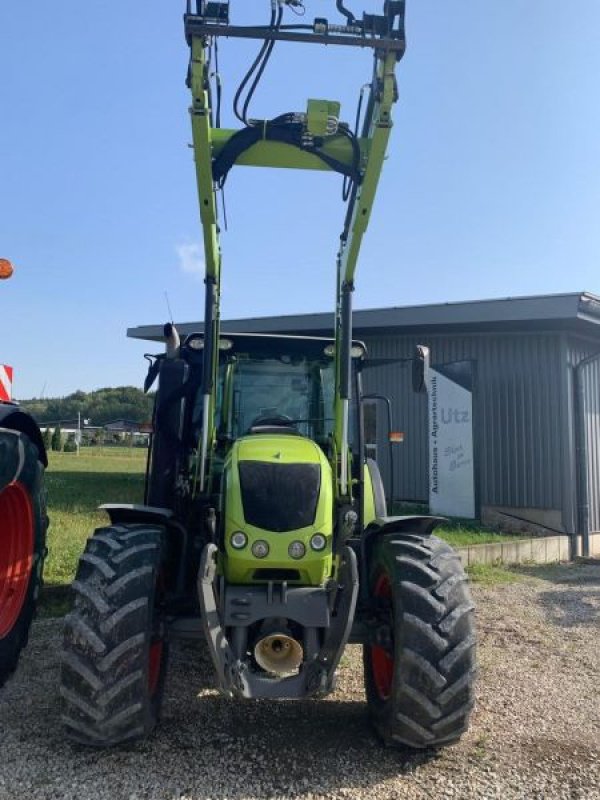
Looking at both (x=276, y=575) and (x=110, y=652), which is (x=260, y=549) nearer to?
(x=276, y=575)

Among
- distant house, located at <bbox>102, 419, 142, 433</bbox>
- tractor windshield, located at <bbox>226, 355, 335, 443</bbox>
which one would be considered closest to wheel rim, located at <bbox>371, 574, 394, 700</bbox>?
tractor windshield, located at <bbox>226, 355, 335, 443</bbox>

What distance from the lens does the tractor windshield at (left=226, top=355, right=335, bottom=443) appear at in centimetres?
522

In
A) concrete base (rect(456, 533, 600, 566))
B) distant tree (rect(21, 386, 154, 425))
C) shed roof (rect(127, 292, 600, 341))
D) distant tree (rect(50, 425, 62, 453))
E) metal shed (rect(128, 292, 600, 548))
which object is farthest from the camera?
distant tree (rect(21, 386, 154, 425))

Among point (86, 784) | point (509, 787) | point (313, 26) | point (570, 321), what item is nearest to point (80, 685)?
point (86, 784)

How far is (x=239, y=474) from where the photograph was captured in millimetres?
3994

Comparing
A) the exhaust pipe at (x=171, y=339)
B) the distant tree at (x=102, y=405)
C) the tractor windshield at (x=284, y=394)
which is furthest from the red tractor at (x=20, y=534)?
the distant tree at (x=102, y=405)

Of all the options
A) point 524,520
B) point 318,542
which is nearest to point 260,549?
point 318,542

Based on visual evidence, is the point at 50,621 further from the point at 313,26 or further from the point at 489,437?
the point at 489,437

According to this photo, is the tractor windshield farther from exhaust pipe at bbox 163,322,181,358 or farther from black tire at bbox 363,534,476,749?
black tire at bbox 363,534,476,749

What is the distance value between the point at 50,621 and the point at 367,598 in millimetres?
3239

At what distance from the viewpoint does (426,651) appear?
364 centimetres

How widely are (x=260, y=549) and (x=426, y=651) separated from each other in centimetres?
96

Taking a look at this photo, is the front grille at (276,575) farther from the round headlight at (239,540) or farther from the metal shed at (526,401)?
the metal shed at (526,401)

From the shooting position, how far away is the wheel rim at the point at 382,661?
4047 mm
